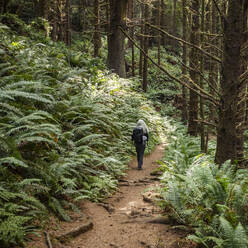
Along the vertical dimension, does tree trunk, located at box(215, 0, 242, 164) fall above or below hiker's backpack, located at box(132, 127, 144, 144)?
above

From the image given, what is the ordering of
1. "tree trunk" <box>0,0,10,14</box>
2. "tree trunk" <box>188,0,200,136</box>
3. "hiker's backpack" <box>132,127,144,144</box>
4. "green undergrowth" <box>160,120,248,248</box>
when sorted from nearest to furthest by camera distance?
"green undergrowth" <box>160,120,248,248</box>, "hiker's backpack" <box>132,127,144,144</box>, "tree trunk" <box>188,0,200,136</box>, "tree trunk" <box>0,0,10,14</box>

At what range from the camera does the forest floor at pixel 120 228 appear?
3.53 meters

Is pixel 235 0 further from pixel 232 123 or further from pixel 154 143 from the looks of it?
pixel 154 143

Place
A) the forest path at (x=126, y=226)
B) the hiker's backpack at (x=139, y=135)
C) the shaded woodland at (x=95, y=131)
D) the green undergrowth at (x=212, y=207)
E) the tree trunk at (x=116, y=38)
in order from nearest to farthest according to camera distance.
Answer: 1. the green undergrowth at (x=212, y=207)
2. the shaded woodland at (x=95, y=131)
3. the forest path at (x=126, y=226)
4. the hiker's backpack at (x=139, y=135)
5. the tree trunk at (x=116, y=38)

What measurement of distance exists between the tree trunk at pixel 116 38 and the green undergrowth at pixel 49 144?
6.95ft

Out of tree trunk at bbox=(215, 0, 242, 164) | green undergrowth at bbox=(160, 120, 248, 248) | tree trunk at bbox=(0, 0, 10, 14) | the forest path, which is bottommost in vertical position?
the forest path

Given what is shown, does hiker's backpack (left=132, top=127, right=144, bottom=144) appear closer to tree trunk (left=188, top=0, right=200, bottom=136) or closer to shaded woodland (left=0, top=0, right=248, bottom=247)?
shaded woodland (left=0, top=0, right=248, bottom=247)

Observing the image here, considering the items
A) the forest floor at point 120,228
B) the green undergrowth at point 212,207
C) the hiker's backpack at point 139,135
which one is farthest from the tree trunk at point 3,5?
the green undergrowth at point 212,207

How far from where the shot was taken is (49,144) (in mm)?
5285

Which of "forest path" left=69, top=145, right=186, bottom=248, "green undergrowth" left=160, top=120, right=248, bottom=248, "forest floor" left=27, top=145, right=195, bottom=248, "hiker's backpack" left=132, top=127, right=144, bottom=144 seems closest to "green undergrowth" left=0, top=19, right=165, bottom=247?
"forest floor" left=27, top=145, right=195, bottom=248

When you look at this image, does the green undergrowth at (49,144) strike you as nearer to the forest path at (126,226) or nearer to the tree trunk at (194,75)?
the forest path at (126,226)

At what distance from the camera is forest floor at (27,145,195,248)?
11.6 ft

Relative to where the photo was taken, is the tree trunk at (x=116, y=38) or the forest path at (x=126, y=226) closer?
the forest path at (x=126, y=226)

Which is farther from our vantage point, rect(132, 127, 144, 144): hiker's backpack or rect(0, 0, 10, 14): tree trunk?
rect(0, 0, 10, 14): tree trunk
